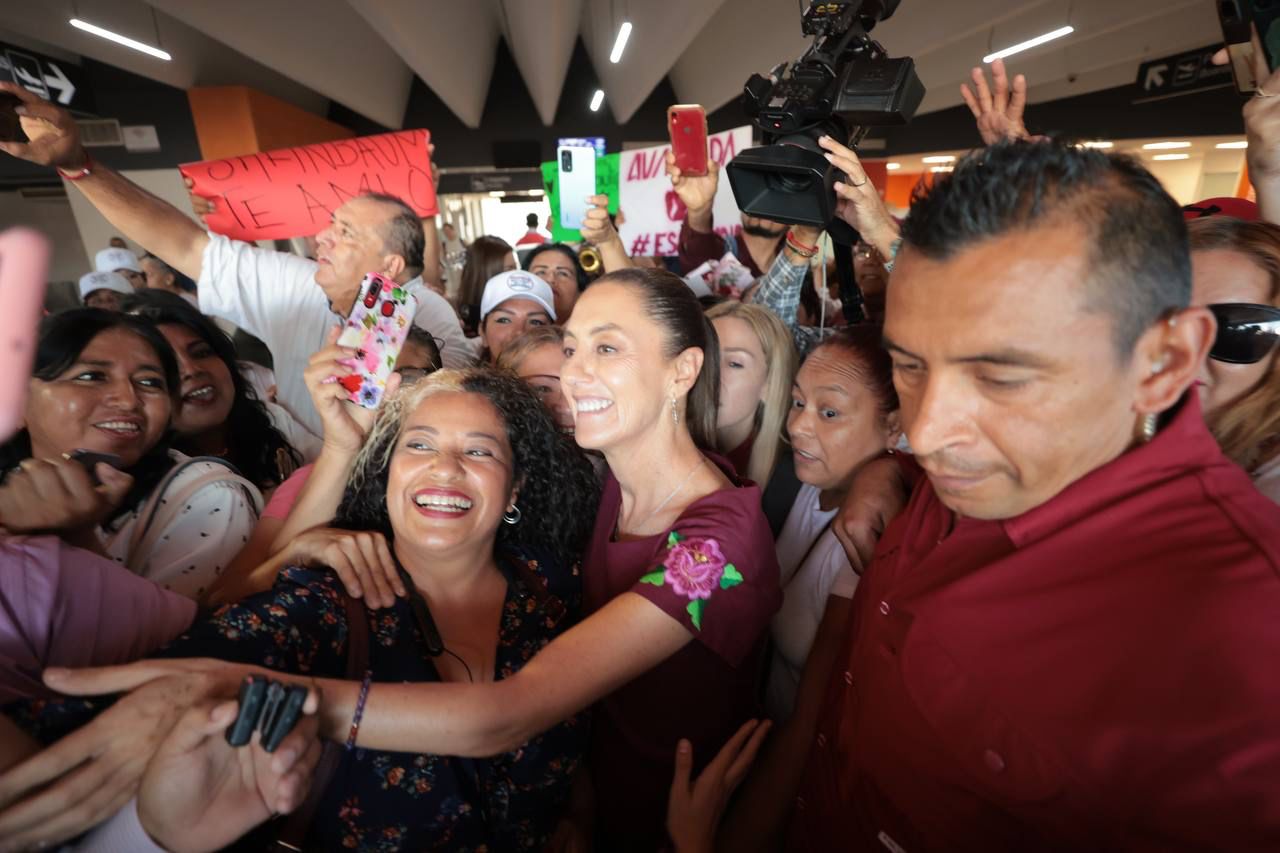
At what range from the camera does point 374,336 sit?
1698mm

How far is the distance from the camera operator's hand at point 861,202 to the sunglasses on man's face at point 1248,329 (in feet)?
2.82

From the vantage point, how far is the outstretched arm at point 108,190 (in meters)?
1.90

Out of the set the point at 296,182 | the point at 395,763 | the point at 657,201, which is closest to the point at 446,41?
the point at 657,201

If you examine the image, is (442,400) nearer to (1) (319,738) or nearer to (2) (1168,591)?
(1) (319,738)

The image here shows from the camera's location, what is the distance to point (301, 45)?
8008 millimetres

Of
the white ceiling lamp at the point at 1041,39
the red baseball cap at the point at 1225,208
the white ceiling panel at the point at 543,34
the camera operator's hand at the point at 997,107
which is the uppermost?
the white ceiling panel at the point at 543,34

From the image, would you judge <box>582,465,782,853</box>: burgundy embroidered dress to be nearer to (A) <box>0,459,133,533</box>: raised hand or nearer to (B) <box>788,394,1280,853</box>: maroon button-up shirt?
(B) <box>788,394,1280,853</box>: maroon button-up shirt

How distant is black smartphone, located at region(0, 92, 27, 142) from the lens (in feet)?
5.63

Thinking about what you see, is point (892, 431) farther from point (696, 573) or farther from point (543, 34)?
point (543, 34)

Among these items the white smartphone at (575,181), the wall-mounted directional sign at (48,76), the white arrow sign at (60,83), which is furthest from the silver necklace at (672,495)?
the white arrow sign at (60,83)

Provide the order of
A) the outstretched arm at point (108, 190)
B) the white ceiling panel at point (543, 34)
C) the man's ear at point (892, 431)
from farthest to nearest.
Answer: the white ceiling panel at point (543, 34) < the outstretched arm at point (108, 190) < the man's ear at point (892, 431)

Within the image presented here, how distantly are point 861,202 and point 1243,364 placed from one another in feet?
3.31

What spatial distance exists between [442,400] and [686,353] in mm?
655

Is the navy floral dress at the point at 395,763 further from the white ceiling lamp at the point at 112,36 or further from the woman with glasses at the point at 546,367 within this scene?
the white ceiling lamp at the point at 112,36
